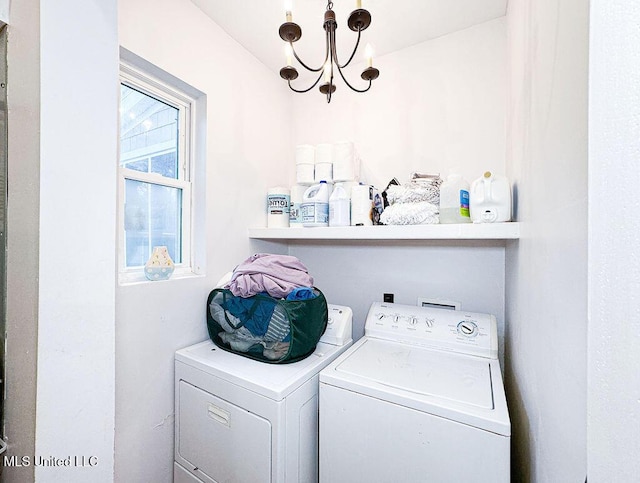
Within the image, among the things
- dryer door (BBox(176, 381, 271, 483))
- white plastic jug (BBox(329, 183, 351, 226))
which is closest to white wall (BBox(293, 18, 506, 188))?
white plastic jug (BBox(329, 183, 351, 226))

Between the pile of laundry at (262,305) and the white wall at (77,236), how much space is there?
610 mm

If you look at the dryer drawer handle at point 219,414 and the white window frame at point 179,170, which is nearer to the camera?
the dryer drawer handle at point 219,414

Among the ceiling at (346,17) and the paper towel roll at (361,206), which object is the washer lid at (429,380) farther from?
the ceiling at (346,17)

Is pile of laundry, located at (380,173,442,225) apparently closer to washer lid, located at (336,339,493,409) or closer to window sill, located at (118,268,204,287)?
washer lid, located at (336,339,493,409)

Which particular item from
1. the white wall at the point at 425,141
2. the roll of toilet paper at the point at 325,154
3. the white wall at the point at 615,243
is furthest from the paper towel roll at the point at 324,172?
the white wall at the point at 615,243

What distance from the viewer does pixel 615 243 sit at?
33 cm

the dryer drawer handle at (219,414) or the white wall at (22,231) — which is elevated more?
the white wall at (22,231)

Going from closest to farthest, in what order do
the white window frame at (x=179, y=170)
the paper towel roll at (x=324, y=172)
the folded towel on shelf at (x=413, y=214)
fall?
the white window frame at (x=179, y=170), the folded towel on shelf at (x=413, y=214), the paper towel roll at (x=324, y=172)

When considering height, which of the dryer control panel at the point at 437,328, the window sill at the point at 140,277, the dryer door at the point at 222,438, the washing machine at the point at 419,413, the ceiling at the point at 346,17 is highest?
the ceiling at the point at 346,17

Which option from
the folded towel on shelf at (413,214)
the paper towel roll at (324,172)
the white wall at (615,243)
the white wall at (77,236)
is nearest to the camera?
the white wall at (615,243)

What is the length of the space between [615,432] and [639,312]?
15 centimetres

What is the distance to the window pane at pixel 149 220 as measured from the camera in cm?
144

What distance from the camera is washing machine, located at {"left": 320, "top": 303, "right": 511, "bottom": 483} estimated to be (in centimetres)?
94

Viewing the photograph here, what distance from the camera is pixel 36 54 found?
0.76 m
